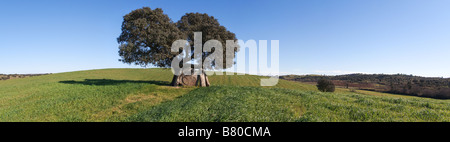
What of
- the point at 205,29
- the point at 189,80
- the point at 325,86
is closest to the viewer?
the point at 205,29

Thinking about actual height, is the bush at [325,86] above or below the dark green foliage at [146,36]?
below

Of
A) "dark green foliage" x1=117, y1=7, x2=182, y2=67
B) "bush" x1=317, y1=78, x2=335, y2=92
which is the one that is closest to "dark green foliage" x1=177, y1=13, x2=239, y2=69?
"dark green foliage" x1=117, y1=7, x2=182, y2=67

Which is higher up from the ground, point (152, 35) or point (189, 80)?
point (152, 35)

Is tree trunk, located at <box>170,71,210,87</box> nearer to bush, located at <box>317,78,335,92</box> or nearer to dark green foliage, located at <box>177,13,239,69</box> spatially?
dark green foliage, located at <box>177,13,239,69</box>

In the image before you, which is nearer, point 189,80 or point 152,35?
point 152,35

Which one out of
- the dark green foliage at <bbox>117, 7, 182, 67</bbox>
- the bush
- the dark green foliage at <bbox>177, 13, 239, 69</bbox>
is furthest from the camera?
the bush

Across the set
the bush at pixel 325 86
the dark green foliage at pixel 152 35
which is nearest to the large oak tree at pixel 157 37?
the dark green foliage at pixel 152 35

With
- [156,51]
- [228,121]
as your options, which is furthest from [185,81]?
[228,121]

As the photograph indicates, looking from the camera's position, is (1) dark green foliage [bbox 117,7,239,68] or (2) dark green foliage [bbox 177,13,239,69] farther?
(2) dark green foliage [bbox 177,13,239,69]

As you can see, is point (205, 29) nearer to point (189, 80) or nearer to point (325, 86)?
point (189, 80)

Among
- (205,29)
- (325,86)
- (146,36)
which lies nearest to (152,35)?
(146,36)

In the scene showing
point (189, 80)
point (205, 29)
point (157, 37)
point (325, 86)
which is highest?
point (205, 29)

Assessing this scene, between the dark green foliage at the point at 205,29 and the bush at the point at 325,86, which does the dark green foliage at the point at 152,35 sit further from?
the bush at the point at 325,86
